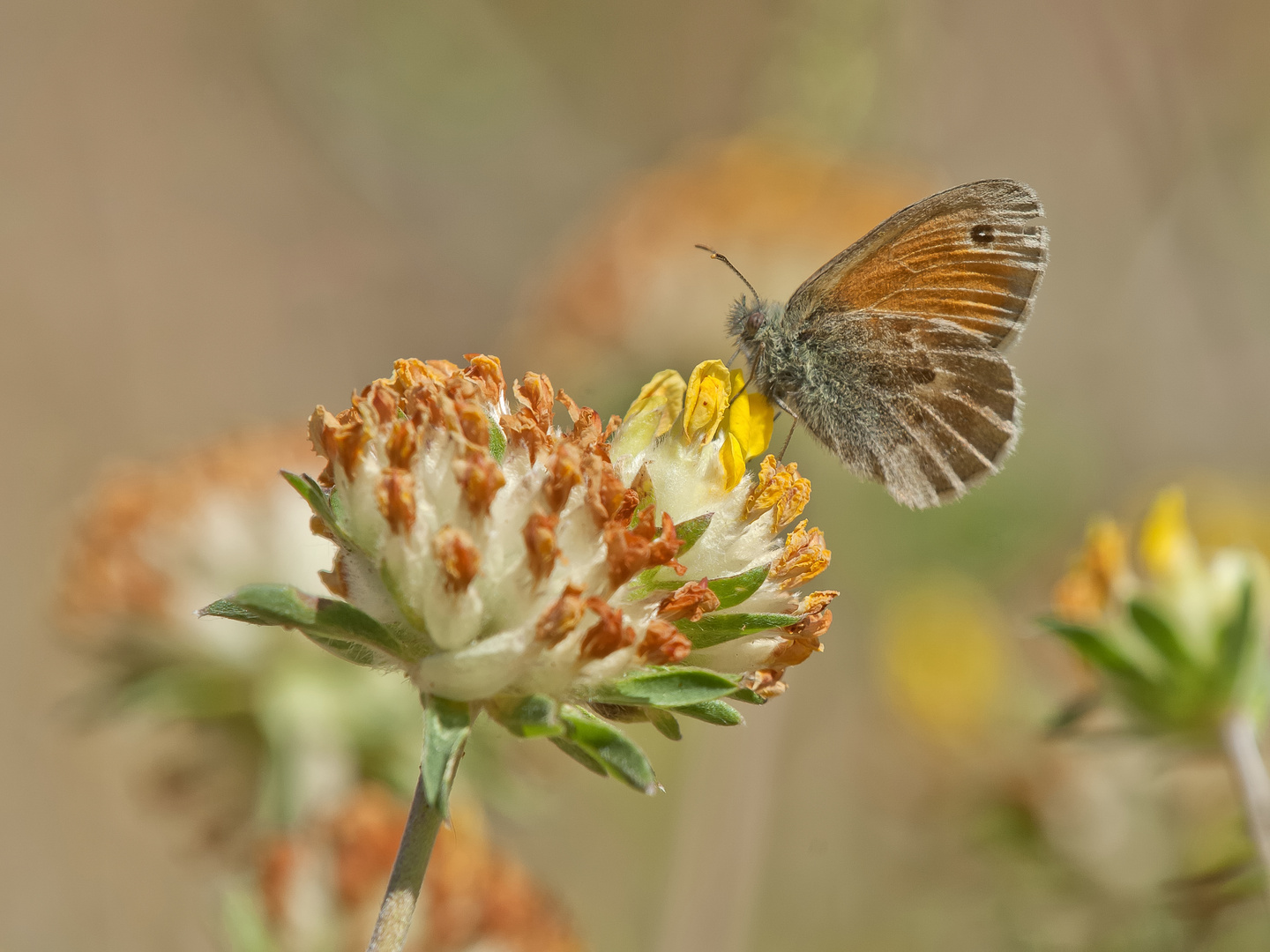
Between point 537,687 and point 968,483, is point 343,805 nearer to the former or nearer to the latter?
point 537,687

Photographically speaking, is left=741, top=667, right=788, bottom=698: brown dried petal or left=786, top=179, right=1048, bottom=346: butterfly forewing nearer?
left=741, top=667, right=788, bottom=698: brown dried petal

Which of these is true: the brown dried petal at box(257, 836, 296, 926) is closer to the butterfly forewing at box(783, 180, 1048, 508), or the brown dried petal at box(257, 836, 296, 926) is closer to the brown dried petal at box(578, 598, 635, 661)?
the brown dried petal at box(578, 598, 635, 661)

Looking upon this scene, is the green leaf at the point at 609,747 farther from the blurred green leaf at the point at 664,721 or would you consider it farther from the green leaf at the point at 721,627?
the green leaf at the point at 721,627

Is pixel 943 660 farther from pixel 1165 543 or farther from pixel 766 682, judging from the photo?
pixel 766 682

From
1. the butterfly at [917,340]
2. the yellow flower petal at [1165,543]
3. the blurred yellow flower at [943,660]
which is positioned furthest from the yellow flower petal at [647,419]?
the blurred yellow flower at [943,660]

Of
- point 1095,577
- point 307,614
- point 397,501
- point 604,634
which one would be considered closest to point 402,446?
point 397,501

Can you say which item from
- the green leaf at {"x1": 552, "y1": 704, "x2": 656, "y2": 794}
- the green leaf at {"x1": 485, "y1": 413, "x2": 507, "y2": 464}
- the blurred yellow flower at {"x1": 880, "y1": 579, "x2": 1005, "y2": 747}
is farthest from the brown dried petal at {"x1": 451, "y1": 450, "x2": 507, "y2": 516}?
the blurred yellow flower at {"x1": 880, "y1": 579, "x2": 1005, "y2": 747}
